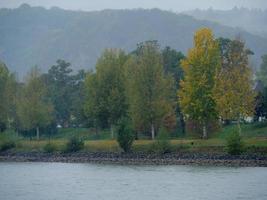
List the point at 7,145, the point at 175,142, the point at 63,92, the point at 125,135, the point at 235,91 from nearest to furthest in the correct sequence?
the point at 235,91 → the point at 125,135 → the point at 175,142 → the point at 7,145 → the point at 63,92

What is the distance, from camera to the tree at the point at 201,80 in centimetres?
8031

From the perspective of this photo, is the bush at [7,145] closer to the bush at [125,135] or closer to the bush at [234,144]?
the bush at [125,135]

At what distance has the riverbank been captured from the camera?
69.3 m

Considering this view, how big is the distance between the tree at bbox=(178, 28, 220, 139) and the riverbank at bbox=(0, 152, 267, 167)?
6948mm

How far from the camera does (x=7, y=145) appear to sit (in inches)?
3772

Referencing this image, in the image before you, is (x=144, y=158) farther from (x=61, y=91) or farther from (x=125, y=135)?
(x=61, y=91)

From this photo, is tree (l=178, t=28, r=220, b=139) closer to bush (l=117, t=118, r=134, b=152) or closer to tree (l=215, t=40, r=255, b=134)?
tree (l=215, t=40, r=255, b=134)

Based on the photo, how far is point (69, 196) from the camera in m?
47.9

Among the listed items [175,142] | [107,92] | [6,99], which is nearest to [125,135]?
[175,142]

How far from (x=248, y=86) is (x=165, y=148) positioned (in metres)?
12.2

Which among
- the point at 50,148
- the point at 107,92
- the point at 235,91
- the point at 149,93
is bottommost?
the point at 50,148

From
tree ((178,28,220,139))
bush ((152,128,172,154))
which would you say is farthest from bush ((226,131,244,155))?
tree ((178,28,220,139))

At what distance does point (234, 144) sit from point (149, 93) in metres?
18.7

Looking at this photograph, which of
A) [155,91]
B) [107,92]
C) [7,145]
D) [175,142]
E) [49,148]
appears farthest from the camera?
[7,145]
